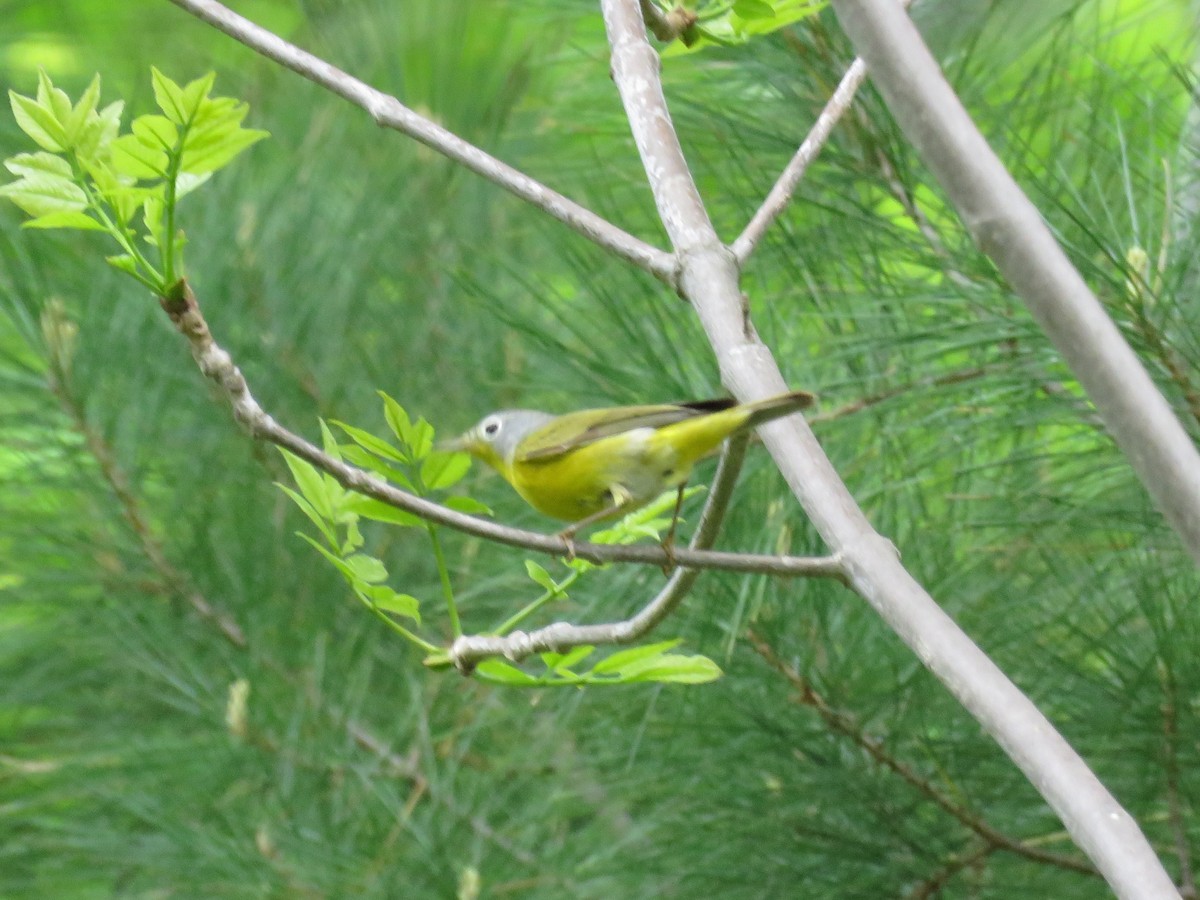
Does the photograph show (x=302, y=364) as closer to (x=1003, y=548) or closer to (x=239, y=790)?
(x=239, y=790)

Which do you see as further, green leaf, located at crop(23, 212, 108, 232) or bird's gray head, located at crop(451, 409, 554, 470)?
bird's gray head, located at crop(451, 409, 554, 470)

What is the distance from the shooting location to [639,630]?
74 cm

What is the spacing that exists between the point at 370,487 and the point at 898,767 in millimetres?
830

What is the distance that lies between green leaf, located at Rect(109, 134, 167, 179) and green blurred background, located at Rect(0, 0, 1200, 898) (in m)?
0.69

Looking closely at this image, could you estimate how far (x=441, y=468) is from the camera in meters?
0.76

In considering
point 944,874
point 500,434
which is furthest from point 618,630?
point 944,874

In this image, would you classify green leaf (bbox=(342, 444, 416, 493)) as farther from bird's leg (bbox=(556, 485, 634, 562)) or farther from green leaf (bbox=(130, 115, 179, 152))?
bird's leg (bbox=(556, 485, 634, 562))

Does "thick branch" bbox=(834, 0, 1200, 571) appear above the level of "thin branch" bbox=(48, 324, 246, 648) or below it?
below

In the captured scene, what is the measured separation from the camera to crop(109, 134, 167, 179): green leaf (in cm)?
60

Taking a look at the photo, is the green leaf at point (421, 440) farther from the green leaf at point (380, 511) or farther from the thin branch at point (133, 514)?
the thin branch at point (133, 514)

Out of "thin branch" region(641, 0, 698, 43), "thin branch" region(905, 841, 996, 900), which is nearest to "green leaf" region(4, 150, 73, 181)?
"thin branch" region(641, 0, 698, 43)

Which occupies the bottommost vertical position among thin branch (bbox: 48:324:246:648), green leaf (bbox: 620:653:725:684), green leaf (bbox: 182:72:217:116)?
green leaf (bbox: 620:653:725:684)

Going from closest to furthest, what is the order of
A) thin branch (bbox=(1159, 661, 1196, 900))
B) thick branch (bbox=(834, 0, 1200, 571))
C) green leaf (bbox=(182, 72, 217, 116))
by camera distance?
thick branch (bbox=(834, 0, 1200, 571)), green leaf (bbox=(182, 72, 217, 116)), thin branch (bbox=(1159, 661, 1196, 900))

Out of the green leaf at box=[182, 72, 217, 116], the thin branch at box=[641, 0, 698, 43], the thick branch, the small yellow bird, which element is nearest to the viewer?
the thick branch
